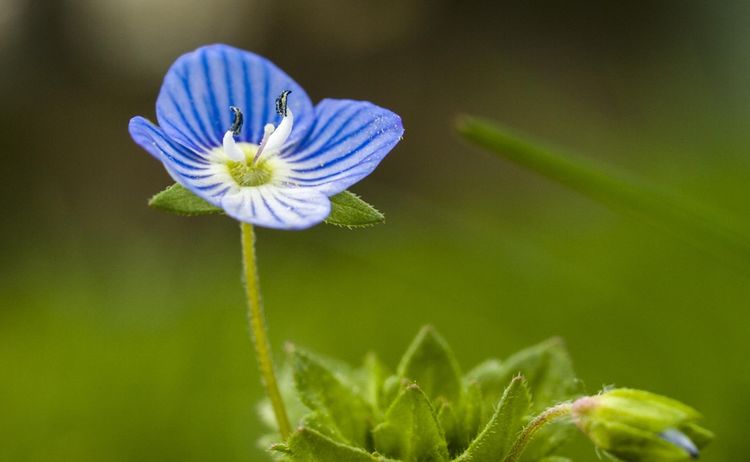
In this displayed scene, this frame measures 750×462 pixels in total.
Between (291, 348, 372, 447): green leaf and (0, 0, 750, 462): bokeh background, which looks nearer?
(291, 348, 372, 447): green leaf

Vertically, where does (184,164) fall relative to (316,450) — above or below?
above

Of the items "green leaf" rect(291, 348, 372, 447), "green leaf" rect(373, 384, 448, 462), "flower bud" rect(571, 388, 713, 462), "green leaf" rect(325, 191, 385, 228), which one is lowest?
"flower bud" rect(571, 388, 713, 462)

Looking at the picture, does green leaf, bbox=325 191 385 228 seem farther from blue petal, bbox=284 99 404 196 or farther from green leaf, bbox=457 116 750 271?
green leaf, bbox=457 116 750 271

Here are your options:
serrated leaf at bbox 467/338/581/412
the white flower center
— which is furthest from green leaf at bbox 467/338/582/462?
the white flower center

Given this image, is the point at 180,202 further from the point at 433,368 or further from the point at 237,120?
the point at 433,368

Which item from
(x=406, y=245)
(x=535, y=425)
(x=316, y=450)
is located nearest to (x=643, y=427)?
(x=535, y=425)

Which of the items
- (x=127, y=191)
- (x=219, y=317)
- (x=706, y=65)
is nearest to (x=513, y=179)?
(x=706, y=65)

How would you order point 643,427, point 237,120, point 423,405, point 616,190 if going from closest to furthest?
point 643,427 → point 423,405 → point 237,120 → point 616,190
